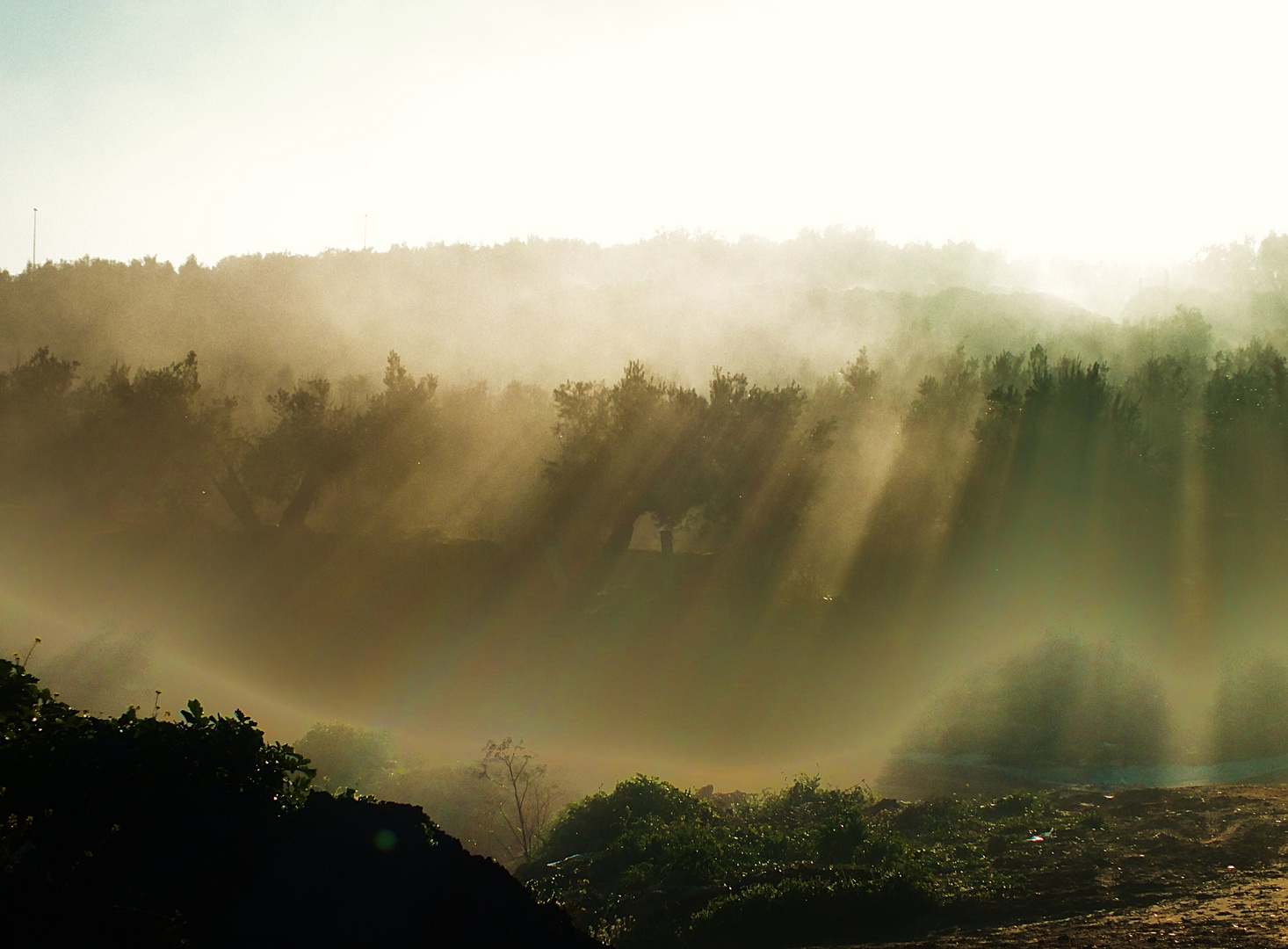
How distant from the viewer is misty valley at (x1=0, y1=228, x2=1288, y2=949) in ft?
23.1

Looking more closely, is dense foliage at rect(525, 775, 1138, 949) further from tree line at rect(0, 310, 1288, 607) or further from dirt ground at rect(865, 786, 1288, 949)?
tree line at rect(0, 310, 1288, 607)

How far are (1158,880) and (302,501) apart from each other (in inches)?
1603

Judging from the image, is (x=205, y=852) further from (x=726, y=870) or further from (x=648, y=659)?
(x=648, y=659)

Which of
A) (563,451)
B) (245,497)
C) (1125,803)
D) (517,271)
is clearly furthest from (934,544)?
(517,271)

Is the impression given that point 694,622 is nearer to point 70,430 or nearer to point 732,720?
A: point 732,720

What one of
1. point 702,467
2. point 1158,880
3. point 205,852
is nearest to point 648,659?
point 702,467

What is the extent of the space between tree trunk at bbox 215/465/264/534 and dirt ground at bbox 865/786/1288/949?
40665mm

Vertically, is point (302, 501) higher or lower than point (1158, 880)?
higher

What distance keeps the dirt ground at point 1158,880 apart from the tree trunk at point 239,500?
1601 inches

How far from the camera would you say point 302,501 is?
4378 centimetres

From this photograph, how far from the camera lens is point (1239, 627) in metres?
36.0

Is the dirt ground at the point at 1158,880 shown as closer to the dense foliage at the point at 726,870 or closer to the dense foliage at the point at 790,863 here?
the dense foliage at the point at 790,863

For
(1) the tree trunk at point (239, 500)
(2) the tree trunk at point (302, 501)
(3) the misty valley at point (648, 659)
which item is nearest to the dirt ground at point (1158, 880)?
(3) the misty valley at point (648, 659)

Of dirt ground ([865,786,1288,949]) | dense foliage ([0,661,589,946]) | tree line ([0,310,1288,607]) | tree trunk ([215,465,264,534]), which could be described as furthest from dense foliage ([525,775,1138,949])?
tree trunk ([215,465,264,534])
